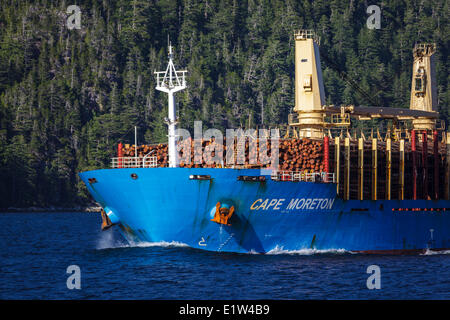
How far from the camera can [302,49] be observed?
6041cm

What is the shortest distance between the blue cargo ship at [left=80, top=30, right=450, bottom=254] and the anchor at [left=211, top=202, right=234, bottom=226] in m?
0.05

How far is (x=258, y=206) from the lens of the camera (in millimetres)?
46312

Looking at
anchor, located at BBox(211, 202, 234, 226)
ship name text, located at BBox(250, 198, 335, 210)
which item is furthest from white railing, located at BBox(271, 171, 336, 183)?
anchor, located at BBox(211, 202, 234, 226)

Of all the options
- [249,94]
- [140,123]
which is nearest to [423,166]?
[140,123]

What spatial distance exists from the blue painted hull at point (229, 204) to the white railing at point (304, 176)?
2.19 feet

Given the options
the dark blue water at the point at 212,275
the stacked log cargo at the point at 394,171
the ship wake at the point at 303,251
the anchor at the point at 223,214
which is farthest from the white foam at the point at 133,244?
the stacked log cargo at the point at 394,171

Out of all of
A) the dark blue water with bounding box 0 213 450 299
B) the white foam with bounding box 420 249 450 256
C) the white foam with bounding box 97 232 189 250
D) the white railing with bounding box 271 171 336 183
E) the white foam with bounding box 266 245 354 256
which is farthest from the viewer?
the white foam with bounding box 420 249 450 256

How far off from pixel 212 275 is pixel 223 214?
16.1ft

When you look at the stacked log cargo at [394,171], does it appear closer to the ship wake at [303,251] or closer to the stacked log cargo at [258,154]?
the stacked log cargo at [258,154]

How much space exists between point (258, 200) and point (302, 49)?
17935 millimetres

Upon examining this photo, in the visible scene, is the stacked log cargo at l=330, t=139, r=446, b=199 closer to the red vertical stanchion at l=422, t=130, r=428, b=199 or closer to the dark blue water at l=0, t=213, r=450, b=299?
the red vertical stanchion at l=422, t=130, r=428, b=199

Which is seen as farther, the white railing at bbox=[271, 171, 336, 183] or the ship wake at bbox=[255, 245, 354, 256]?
the white railing at bbox=[271, 171, 336, 183]

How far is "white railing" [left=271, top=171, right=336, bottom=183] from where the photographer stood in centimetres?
4831
